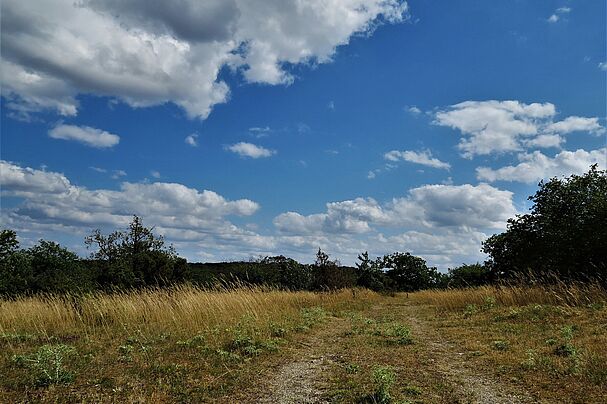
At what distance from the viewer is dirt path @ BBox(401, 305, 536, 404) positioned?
5805 millimetres

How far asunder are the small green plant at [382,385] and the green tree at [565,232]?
1344cm

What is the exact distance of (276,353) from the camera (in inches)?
336

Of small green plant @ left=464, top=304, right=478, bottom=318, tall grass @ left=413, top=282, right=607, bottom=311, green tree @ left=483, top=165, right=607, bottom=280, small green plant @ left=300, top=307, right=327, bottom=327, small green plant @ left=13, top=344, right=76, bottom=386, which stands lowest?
small green plant @ left=13, top=344, right=76, bottom=386

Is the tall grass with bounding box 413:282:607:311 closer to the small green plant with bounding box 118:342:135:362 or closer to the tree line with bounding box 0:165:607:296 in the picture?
the tree line with bounding box 0:165:607:296

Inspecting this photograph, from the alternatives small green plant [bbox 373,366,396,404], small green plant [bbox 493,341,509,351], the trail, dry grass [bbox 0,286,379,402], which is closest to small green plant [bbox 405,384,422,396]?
small green plant [bbox 373,366,396,404]

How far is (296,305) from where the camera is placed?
18359 mm

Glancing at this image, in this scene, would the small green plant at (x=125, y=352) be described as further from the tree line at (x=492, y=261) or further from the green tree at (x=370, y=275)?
the green tree at (x=370, y=275)

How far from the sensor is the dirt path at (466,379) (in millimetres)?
5805

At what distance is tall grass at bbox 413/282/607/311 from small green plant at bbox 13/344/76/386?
→ 1398cm

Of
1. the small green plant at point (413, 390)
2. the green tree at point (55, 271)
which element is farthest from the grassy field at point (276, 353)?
the green tree at point (55, 271)

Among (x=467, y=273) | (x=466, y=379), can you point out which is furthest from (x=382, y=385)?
(x=467, y=273)

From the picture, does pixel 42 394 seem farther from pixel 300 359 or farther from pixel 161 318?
pixel 161 318

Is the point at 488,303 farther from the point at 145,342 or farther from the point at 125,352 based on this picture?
the point at 125,352

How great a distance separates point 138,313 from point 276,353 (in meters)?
5.34
